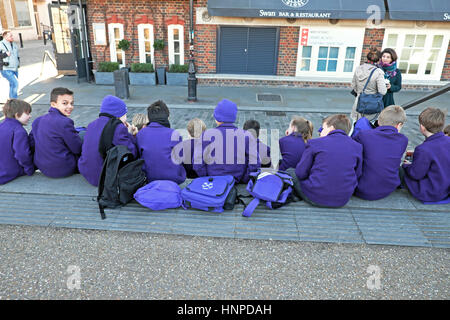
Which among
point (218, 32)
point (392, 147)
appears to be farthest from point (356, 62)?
point (392, 147)

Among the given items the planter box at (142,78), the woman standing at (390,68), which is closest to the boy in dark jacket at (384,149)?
the woman standing at (390,68)

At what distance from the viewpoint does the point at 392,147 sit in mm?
4070

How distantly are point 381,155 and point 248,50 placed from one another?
943cm

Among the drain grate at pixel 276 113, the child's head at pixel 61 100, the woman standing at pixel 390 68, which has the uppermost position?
the woman standing at pixel 390 68

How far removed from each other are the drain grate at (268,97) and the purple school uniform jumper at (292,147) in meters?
6.57

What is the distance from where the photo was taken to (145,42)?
516 inches

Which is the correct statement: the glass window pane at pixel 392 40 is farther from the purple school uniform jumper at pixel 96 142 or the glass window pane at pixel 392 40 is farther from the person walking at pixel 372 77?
the purple school uniform jumper at pixel 96 142

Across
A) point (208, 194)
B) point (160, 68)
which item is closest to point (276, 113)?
point (160, 68)

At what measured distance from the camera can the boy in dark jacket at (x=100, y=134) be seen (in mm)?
4184

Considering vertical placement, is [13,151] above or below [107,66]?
below

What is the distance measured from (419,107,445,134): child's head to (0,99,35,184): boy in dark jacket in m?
5.07

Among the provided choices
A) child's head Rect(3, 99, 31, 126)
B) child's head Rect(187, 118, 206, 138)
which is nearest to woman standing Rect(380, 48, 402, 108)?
child's head Rect(187, 118, 206, 138)

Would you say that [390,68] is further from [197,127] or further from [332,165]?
[197,127]
